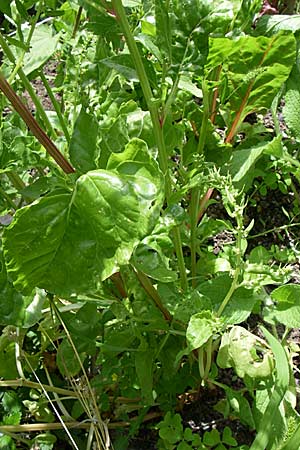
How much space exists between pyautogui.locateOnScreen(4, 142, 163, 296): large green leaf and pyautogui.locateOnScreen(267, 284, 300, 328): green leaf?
13.3 inches

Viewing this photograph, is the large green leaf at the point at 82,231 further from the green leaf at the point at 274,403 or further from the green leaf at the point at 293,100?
the green leaf at the point at 293,100

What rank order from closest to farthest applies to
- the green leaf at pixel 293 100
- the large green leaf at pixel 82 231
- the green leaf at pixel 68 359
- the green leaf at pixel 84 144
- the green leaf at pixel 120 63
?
1. the large green leaf at pixel 82 231
2. the green leaf at pixel 84 144
3. the green leaf at pixel 120 63
4. the green leaf at pixel 68 359
5. the green leaf at pixel 293 100

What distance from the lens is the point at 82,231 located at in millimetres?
738

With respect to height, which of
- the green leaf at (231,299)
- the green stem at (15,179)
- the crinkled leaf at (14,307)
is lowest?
the green leaf at (231,299)

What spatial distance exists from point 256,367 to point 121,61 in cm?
48

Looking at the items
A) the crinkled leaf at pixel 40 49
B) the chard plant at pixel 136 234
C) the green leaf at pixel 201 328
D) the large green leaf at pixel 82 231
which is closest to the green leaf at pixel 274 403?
the chard plant at pixel 136 234

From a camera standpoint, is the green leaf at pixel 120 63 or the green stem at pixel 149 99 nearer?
the green stem at pixel 149 99

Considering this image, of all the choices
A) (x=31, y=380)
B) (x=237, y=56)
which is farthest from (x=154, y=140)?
(x=31, y=380)

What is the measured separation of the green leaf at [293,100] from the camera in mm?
1268

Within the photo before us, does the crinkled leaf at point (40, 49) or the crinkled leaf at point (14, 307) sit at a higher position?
the crinkled leaf at point (40, 49)

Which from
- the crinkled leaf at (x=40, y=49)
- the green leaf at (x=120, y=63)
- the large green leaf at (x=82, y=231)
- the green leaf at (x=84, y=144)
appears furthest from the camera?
the crinkled leaf at (x=40, y=49)

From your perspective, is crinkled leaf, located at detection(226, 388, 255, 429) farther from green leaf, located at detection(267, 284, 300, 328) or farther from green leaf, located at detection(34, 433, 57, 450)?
green leaf, located at detection(34, 433, 57, 450)

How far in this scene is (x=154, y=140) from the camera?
97 cm

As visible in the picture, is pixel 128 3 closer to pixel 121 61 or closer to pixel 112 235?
pixel 121 61
